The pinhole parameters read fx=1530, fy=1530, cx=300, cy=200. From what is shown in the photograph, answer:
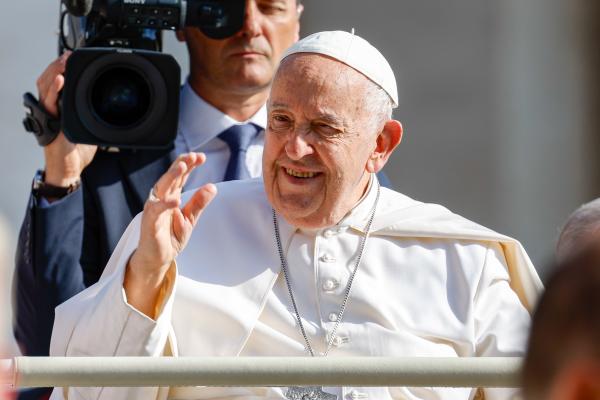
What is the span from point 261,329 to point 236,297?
0.11 m

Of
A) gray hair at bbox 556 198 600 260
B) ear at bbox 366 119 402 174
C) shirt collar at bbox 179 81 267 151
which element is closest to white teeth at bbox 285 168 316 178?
ear at bbox 366 119 402 174

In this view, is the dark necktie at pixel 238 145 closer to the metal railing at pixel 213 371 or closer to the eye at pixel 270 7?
the eye at pixel 270 7

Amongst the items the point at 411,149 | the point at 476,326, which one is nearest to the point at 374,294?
the point at 476,326

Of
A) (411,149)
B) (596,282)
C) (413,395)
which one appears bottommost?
(411,149)

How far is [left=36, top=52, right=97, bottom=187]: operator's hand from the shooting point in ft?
13.0

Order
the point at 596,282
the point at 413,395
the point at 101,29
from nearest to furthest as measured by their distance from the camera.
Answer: the point at 596,282
the point at 413,395
the point at 101,29

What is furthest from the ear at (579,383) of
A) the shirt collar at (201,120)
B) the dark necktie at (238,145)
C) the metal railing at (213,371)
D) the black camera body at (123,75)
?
the shirt collar at (201,120)

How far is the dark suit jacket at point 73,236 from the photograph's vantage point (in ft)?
13.0

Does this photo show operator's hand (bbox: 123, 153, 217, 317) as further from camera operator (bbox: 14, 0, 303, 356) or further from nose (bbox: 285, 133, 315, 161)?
camera operator (bbox: 14, 0, 303, 356)

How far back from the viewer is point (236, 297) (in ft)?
11.6

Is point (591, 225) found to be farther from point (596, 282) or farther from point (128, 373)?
point (596, 282)

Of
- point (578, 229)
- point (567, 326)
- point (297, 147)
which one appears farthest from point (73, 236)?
point (567, 326)

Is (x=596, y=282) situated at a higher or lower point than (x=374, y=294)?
higher

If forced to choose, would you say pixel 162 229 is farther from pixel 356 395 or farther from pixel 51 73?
pixel 51 73
